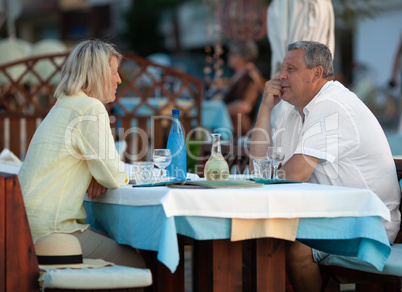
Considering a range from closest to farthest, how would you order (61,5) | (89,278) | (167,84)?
(89,278) → (167,84) → (61,5)

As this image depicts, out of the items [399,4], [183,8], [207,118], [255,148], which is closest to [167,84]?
[207,118]

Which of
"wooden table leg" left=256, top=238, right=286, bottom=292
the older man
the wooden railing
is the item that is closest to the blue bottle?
the older man

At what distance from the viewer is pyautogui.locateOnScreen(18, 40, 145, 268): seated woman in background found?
2.59 metres

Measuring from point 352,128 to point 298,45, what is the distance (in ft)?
1.78

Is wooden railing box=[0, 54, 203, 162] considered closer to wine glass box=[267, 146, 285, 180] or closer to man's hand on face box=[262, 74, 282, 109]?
man's hand on face box=[262, 74, 282, 109]

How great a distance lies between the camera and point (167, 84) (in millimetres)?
8070

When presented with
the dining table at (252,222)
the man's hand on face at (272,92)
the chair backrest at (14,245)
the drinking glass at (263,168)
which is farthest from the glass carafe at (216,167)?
the chair backrest at (14,245)

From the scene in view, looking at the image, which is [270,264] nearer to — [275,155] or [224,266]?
[224,266]

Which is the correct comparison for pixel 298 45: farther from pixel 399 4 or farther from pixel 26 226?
pixel 399 4

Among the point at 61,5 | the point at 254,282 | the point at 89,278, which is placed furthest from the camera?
the point at 61,5

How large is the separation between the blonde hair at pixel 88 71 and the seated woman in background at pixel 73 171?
0.11 feet

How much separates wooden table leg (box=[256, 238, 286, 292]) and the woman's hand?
2.25 ft

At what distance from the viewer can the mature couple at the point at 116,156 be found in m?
2.61

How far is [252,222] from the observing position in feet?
7.67
